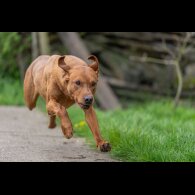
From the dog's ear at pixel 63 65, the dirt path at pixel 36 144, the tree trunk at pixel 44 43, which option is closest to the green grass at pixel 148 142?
the dirt path at pixel 36 144

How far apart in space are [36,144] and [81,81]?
1.44 meters

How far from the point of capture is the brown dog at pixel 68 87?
18.6 ft

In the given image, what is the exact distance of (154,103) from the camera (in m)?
12.0

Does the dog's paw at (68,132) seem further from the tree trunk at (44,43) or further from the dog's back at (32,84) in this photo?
the tree trunk at (44,43)

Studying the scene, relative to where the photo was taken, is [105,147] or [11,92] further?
[11,92]

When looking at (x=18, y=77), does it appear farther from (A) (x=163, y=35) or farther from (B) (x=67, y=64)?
(B) (x=67, y=64)

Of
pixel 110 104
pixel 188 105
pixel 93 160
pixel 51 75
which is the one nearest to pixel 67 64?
pixel 51 75

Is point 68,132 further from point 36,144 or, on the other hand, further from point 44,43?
point 44,43

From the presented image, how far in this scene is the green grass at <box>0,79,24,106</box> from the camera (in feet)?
Result: 37.0

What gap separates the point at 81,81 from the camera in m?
5.66

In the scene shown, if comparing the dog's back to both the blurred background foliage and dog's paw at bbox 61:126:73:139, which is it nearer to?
dog's paw at bbox 61:126:73:139

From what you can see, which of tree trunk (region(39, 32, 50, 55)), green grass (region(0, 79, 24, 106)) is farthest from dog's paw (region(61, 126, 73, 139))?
tree trunk (region(39, 32, 50, 55))

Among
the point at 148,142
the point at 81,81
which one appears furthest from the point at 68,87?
the point at 148,142

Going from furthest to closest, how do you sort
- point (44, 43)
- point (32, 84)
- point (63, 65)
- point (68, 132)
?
point (44, 43)
point (32, 84)
point (63, 65)
point (68, 132)
